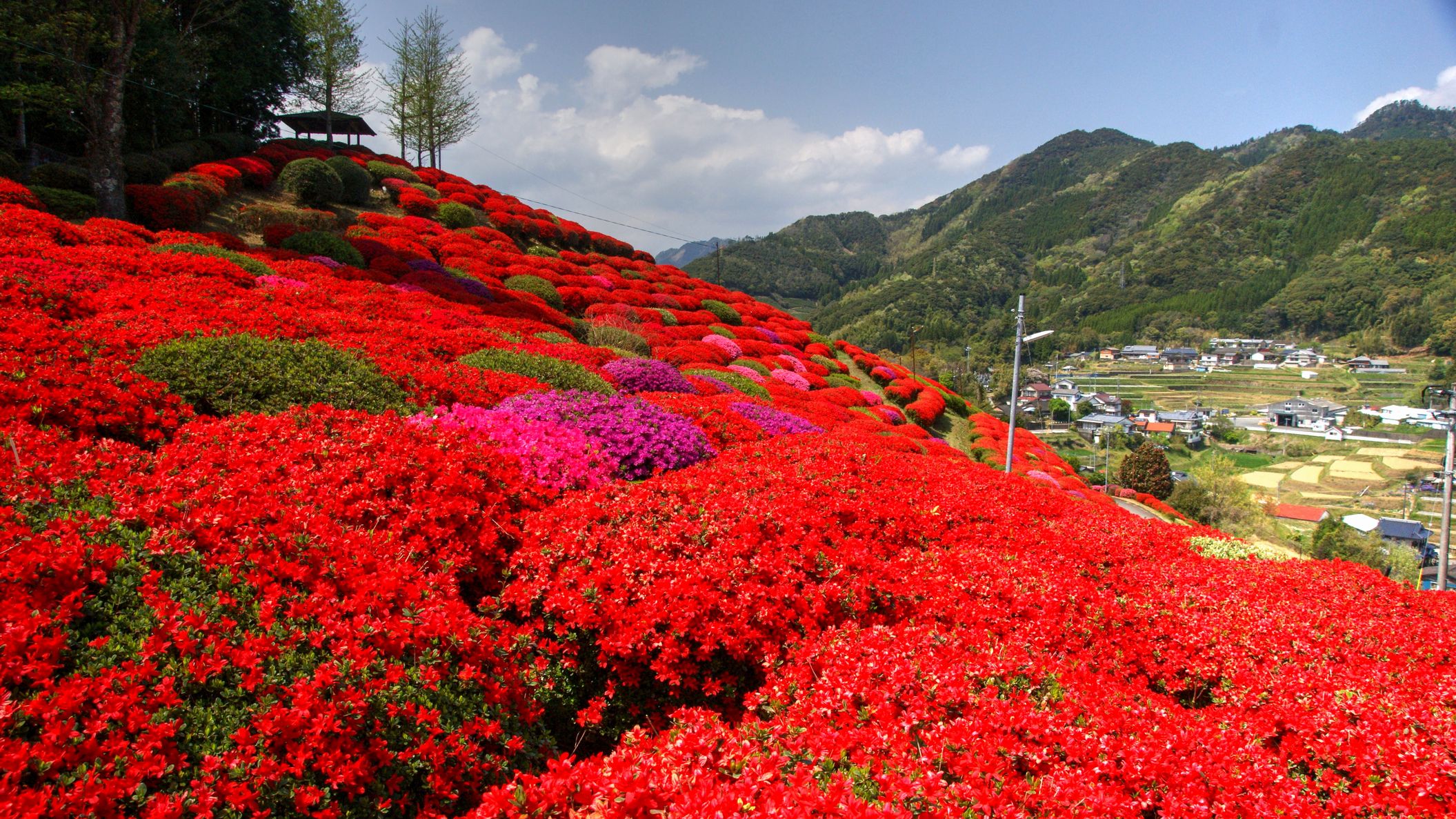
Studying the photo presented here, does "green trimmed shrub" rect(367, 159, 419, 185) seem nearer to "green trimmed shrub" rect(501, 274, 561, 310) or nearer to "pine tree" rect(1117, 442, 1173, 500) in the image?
"green trimmed shrub" rect(501, 274, 561, 310)

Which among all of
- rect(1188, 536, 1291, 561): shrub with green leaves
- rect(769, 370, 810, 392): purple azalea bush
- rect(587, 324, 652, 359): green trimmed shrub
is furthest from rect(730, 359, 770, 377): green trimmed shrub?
rect(1188, 536, 1291, 561): shrub with green leaves

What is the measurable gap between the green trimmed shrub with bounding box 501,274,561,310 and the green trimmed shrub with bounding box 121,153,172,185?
30.8ft

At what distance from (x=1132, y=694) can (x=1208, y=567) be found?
4.04m

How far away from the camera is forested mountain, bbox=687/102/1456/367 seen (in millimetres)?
103250

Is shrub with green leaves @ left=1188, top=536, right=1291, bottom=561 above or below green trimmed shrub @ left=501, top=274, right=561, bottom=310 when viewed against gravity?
below

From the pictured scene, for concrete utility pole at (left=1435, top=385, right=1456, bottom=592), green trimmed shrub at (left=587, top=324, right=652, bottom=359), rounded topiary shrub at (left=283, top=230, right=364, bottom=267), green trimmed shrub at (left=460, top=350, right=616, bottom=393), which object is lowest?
concrete utility pole at (left=1435, top=385, right=1456, bottom=592)

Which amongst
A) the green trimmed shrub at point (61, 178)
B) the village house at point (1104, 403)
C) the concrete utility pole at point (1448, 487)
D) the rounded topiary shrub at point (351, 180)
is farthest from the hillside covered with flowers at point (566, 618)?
the village house at point (1104, 403)

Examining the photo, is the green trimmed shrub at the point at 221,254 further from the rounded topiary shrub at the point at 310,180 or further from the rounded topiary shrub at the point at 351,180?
the rounded topiary shrub at the point at 351,180

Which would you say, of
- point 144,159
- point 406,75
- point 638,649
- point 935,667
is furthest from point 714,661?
point 406,75

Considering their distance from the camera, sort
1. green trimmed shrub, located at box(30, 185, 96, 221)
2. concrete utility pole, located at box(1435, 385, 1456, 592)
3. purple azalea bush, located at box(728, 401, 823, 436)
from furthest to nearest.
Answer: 1. concrete utility pole, located at box(1435, 385, 1456, 592)
2. green trimmed shrub, located at box(30, 185, 96, 221)
3. purple azalea bush, located at box(728, 401, 823, 436)

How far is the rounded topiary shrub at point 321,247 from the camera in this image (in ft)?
46.4

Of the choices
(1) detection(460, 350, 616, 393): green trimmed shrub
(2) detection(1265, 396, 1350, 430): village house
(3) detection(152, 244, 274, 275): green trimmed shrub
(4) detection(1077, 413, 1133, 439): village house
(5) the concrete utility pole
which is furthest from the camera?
(2) detection(1265, 396, 1350, 430): village house

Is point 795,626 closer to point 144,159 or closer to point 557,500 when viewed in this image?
point 557,500

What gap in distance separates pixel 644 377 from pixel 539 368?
7.23 ft
